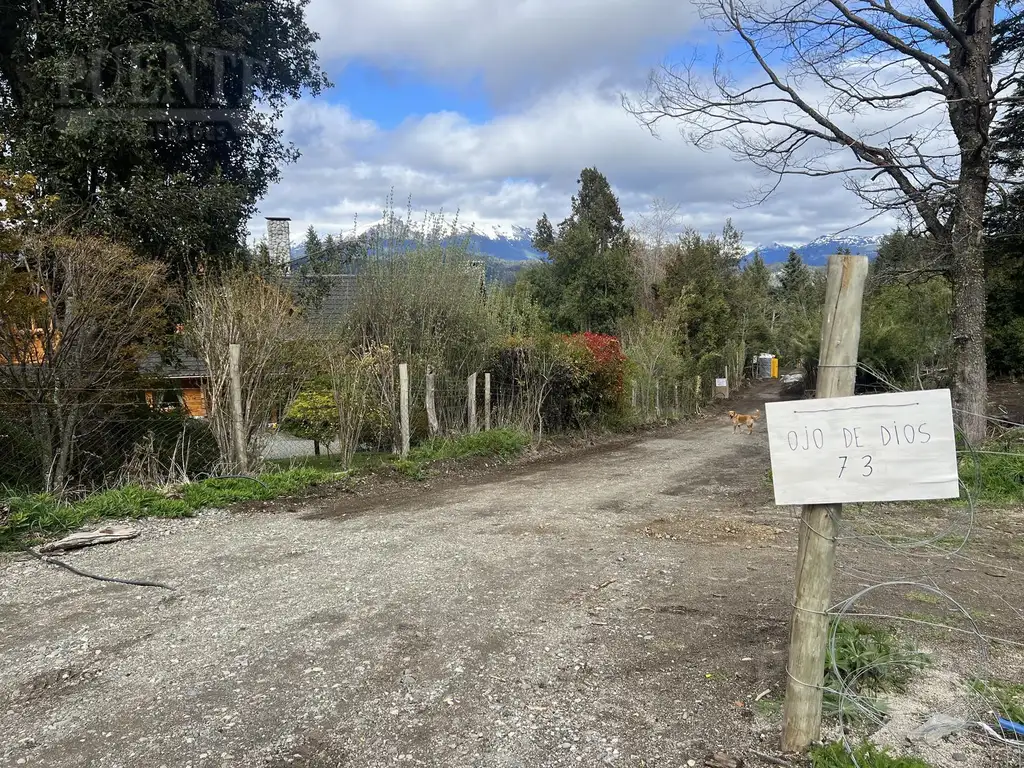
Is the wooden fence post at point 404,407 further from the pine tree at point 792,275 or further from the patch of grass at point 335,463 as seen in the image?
the pine tree at point 792,275

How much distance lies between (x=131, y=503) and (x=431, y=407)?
171 inches

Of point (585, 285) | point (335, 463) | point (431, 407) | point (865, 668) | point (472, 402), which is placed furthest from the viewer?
point (585, 285)

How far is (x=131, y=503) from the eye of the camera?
6230mm

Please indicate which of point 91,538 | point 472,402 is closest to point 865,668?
point 91,538

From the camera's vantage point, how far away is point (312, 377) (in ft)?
27.0

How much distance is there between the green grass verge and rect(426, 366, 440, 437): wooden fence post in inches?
87.2

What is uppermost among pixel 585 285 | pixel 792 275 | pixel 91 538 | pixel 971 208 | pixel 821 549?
pixel 792 275

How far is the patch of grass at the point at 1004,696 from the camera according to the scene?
8.63ft

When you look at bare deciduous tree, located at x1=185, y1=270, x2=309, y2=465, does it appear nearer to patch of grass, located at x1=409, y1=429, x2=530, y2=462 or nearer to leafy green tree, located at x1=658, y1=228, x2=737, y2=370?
patch of grass, located at x1=409, y1=429, x2=530, y2=462

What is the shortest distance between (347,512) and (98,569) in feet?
7.70

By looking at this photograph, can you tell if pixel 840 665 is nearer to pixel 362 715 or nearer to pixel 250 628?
pixel 362 715

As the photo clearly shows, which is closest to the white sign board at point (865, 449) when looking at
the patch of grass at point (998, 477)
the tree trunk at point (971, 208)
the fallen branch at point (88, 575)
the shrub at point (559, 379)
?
the fallen branch at point (88, 575)

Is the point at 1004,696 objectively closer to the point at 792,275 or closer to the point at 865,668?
the point at 865,668

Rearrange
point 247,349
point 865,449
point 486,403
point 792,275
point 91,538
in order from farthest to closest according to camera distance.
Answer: point 792,275, point 486,403, point 247,349, point 91,538, point 865,449
